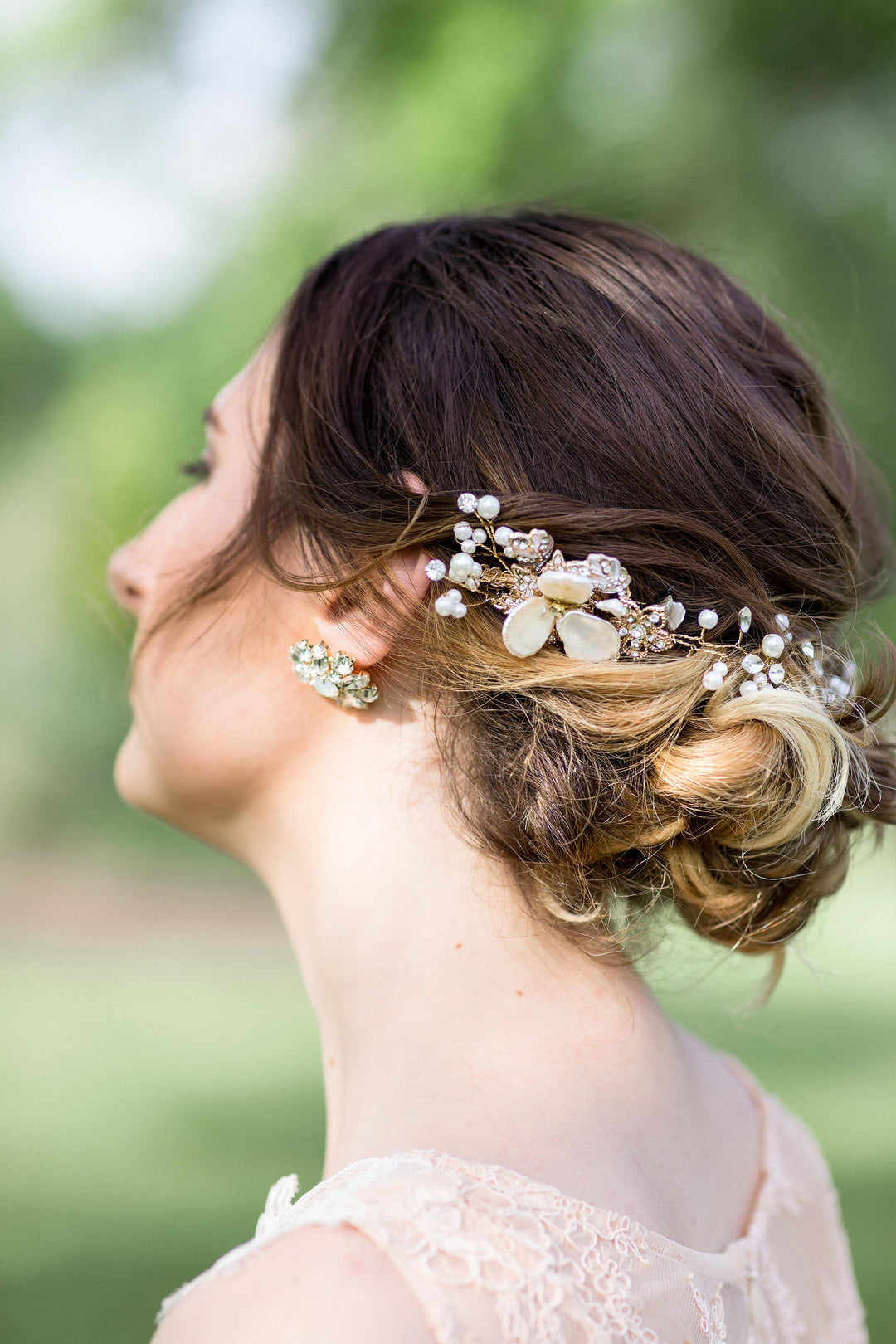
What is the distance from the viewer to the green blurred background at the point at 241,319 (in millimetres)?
6527

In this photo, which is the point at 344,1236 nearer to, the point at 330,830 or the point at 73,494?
the point at 330,830

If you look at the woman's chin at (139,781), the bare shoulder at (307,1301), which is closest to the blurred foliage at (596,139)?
the woman's chin at (139,781)

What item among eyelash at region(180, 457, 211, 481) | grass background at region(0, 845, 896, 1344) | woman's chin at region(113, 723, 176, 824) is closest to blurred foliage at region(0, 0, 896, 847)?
grass background at region(0, 845, 896, 1344)

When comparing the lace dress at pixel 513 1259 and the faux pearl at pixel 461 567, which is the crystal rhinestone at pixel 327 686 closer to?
the faux pearl at pixel 461 567

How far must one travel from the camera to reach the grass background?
520cm

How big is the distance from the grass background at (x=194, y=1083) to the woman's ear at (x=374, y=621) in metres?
0.68

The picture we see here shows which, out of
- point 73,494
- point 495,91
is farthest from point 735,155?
point 73,494

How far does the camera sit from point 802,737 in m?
1.59

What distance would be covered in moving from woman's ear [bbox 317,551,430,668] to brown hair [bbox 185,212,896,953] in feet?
0.07

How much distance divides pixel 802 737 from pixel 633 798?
25 centimetres

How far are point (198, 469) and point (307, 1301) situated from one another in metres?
1.44

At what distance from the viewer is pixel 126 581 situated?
80.3 inches

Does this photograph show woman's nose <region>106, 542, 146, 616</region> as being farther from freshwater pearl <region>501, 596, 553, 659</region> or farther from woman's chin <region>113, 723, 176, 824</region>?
freshwater pearl <region>501, 596, 553, 659</region>

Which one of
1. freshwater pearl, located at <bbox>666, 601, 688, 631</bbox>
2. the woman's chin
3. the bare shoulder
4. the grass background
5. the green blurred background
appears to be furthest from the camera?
the green blurred background
